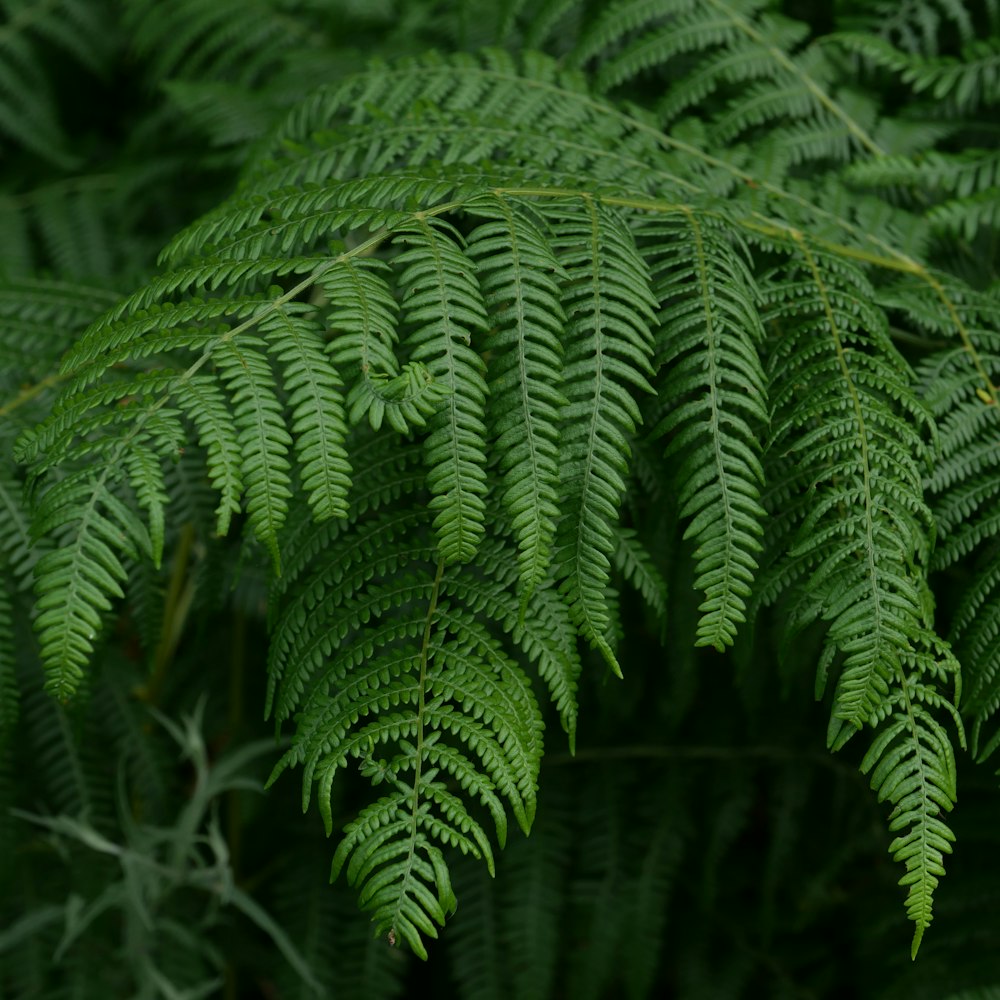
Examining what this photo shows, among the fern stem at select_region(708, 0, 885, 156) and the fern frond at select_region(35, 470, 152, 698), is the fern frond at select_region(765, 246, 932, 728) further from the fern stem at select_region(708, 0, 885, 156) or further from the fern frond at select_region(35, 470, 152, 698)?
the fern frond at select_region(35, 470, 152, 698)

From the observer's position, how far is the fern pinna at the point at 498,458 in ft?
3.65

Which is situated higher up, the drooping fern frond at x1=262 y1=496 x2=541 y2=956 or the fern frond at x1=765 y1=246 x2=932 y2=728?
the fern frond at x1=765 y1=246 x2=932 y2=728

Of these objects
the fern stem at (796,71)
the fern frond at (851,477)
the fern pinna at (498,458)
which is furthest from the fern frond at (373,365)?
the fern stem at (796,71)

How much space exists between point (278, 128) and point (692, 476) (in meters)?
1.01

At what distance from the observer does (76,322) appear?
1836 millimetres

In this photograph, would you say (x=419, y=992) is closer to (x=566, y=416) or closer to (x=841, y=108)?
(x=566, y=416)

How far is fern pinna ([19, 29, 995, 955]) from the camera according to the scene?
1.11m

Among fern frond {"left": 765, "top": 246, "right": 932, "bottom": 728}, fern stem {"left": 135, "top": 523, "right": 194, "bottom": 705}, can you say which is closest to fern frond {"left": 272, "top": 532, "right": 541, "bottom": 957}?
fern frond {"left": 765, "top": 246, "right": 932, "bottom": 728}

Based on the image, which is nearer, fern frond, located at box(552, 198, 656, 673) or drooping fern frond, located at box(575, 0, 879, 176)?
fern frond, located at box(552, 198, 656, 673)

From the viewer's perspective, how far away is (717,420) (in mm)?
1224

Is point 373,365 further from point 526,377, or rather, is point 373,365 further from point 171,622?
point 171,622

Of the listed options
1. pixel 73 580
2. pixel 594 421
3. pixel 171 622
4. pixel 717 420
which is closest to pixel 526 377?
pixel 594 421

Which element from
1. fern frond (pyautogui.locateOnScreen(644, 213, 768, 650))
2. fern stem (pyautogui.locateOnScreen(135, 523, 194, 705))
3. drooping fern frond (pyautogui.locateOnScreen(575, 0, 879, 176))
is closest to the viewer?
fern frond (pyautogui.locateOnScreen(644, 213, 768, 650))

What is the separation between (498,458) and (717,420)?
26 cm
